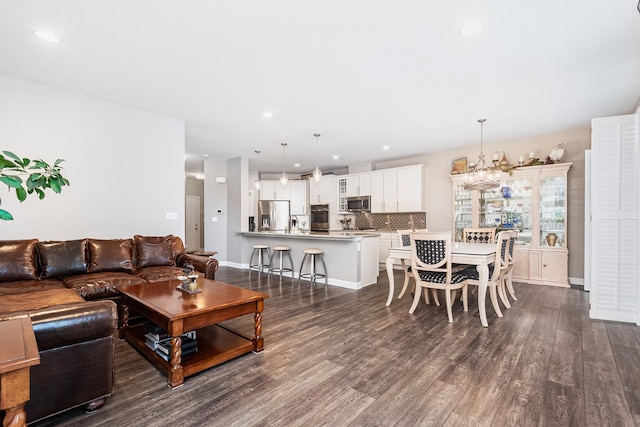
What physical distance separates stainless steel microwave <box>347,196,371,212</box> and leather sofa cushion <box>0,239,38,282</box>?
621cm

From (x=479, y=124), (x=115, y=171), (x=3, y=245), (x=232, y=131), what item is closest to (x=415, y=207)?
(x=479, y=124)

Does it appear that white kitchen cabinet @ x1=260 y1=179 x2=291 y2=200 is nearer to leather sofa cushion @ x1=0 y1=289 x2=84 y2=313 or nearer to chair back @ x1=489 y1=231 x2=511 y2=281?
chair back @ x1=489 y1=231 x2=511 y2=281

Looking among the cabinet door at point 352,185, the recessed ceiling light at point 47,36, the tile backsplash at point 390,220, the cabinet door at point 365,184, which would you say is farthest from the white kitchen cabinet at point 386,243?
the recessed ceiling light at point 47,36

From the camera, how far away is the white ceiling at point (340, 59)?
2203 mm

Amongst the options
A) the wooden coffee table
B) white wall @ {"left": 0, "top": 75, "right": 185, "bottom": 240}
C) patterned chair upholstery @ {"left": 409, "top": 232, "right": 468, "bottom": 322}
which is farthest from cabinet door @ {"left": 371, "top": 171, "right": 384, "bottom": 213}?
the wooden coffee table

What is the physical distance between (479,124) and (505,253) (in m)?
2.15

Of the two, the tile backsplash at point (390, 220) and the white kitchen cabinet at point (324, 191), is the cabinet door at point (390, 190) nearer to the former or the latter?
the tile backsplash at point (390, 220)

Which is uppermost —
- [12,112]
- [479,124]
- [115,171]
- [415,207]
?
[479,124]

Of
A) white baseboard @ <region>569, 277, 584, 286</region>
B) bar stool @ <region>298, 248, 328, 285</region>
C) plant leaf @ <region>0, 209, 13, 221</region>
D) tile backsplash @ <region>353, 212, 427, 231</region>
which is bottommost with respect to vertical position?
white baseboard @ <region>569, 277, 584, 286</region>

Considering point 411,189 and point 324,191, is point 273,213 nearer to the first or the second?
point 324,191

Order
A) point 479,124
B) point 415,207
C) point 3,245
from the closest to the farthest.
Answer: point 3,245
point 479,124
point 415,207

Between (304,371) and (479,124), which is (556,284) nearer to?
(479,124)

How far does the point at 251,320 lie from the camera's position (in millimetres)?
3414

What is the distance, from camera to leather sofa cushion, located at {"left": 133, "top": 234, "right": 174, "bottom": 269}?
3936 millimetres
